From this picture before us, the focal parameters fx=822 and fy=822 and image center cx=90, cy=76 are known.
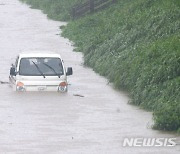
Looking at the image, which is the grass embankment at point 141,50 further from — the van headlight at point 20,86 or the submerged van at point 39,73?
the van headlight at point 20,86

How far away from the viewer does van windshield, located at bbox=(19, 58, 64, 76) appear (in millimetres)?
29984

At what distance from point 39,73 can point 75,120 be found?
204 inches

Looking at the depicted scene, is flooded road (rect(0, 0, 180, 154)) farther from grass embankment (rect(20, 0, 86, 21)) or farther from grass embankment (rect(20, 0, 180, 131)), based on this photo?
grass embankment (rect(20, 0, 86, 21))

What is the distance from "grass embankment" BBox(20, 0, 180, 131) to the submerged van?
8.48 feet

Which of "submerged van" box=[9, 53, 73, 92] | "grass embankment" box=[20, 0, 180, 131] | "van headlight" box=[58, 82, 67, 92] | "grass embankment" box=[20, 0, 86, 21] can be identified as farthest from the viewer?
"grass embankment" box=[20, 0, 86, 21]

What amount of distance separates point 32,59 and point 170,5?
10487 millimetres

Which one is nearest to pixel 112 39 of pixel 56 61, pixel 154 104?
pixel 56 61

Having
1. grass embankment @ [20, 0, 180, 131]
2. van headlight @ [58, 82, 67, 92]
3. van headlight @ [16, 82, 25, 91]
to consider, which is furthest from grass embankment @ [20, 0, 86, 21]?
van headlight @ [16, 82, 25, 91]

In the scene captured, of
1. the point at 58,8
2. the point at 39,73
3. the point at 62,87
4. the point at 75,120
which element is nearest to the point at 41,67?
the point at 39,73

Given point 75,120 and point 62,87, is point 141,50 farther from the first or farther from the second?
point 75,120

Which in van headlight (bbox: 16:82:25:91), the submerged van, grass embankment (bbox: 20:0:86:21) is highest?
the submerged van

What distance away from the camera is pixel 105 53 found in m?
37.6

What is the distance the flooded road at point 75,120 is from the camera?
68.0 feet

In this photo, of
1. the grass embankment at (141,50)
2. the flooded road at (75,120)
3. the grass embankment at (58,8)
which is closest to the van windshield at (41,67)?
the flooded road at (75,120)
